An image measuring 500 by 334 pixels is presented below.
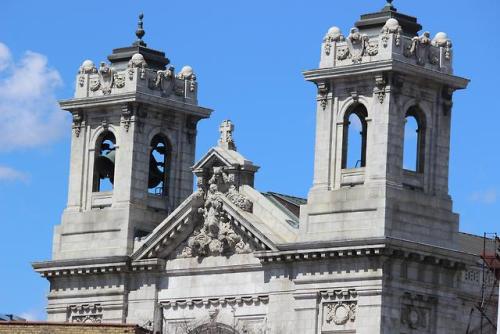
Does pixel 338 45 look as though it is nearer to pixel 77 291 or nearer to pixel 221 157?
pixel 221 157

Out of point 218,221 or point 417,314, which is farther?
point 218,221

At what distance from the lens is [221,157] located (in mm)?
112312

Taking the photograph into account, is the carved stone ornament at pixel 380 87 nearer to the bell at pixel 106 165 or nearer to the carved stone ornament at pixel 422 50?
the carved stone ornament at pixel 422 50

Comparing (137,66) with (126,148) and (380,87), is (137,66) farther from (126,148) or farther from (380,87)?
(380,87)

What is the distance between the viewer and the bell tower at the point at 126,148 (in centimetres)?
11731

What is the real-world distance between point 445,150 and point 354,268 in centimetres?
628

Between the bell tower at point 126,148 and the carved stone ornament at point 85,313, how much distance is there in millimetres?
2104

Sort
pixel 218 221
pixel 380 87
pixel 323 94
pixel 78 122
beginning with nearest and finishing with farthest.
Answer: pixel 380 87 < pixel 323 94 < pixel 218 221 < pixel 78 122

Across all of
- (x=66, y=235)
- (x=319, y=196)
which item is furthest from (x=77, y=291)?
(x=319, y=196)

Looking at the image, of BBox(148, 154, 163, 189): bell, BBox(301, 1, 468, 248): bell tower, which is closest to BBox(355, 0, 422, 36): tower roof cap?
BBox(301, 1, 468, 248): bell tower

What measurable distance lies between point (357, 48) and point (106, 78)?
1400 cm

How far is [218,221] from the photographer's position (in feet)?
370

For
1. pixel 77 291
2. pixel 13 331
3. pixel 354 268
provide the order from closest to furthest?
pixel 13 331 → pixel 354 268 → pixel 77 291

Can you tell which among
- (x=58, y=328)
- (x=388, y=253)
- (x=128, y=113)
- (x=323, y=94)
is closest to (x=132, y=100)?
(x=128, y=113)
